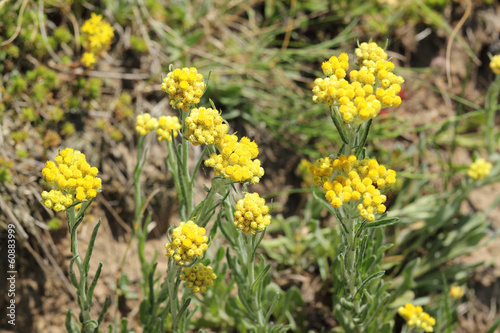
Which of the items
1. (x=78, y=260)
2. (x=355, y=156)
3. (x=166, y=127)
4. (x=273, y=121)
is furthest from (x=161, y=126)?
(x=273, y=121)

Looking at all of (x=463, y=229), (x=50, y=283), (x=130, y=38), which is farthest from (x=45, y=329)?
(x=463, y=229)

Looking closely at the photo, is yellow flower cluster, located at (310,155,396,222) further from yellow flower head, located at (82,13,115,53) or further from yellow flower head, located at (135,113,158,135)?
yellow flower head, located at (82,13,115,53)

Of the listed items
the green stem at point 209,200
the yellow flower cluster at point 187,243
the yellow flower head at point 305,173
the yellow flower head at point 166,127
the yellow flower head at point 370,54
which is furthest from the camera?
the yellow flower head at point 305,173

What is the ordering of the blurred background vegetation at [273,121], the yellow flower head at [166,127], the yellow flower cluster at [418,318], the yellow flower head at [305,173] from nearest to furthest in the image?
→ the yellow flower head at [166,127] → the yellow flower cluster at [418,318] → the blurred background vegetation at [273,121] → the yellow flower head at [305,173]

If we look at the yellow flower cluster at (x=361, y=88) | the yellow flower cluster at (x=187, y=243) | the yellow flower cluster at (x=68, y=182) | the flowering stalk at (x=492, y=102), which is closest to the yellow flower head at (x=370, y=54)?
the yellow flower cluster at (x=361, y=88)

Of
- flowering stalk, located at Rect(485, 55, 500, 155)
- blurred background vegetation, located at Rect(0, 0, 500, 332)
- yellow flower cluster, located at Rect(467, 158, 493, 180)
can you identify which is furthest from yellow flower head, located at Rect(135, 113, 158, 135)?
flowering stalk, located at Rect(485, 55, 500, 155)

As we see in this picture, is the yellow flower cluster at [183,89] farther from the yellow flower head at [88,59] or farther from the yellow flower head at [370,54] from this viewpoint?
the yellow flower head at [88,59]

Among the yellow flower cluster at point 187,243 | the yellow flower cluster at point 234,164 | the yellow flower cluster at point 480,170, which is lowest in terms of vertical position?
the yellow flower cluster at point 480,170
